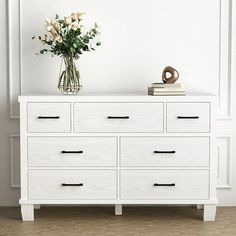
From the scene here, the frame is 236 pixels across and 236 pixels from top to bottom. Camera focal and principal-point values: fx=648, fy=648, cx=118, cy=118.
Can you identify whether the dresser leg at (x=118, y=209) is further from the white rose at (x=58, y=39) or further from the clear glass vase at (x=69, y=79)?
the white rose at (x=58, y=39)

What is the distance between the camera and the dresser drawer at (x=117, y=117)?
423 centimetres

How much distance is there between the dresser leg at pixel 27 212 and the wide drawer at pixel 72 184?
0.07 m

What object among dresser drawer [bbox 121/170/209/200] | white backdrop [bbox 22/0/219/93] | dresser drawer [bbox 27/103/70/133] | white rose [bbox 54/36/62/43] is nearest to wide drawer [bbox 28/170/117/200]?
dresser drawer [bbox 121/170/209/200]

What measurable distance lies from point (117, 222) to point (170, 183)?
437 millimetres

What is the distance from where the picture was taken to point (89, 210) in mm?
4660

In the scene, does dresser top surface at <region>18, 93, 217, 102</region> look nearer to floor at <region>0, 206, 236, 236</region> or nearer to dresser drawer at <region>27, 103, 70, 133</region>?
dresser drawer at <region>27, 103, 70, 133</region>

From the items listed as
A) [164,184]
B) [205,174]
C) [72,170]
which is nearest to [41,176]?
[72,170]

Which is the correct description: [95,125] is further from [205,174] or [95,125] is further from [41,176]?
[205,174]

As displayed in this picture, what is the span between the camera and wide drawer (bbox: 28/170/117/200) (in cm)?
426

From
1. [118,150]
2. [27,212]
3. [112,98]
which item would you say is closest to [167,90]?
[112,98]

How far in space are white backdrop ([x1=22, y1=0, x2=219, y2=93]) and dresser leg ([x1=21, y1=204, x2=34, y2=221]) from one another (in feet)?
2.85

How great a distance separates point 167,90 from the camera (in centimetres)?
427

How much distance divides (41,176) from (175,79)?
1.11 meters

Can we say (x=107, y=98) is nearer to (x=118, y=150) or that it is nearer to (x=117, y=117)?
(x=117, y=117)
